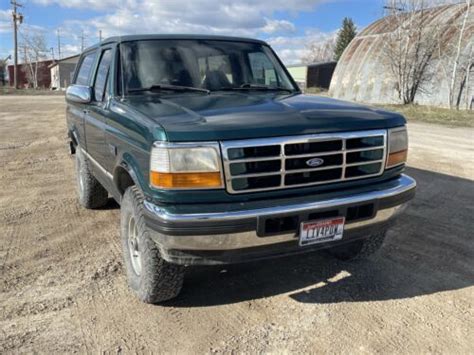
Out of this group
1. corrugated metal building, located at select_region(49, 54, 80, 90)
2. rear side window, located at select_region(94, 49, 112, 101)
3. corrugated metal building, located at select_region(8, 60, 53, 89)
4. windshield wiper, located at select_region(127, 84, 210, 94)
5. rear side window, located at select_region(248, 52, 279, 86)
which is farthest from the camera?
corrugated metal building, located at select_region(8, 60, 53, 89)

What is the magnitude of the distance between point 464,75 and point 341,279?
59.2 feet

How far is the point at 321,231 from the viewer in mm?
2830

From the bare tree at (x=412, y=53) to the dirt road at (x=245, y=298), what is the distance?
1742cm

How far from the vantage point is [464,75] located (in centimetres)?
1850

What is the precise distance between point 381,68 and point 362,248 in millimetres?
20829

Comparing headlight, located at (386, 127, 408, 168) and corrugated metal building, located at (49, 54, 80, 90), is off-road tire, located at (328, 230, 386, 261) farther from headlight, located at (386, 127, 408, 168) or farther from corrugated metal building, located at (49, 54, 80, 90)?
corrugated metal building, located at (49, 54, 80, 90)

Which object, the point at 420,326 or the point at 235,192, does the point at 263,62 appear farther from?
the point at 420,326

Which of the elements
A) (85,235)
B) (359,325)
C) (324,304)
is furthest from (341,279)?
(85,235)

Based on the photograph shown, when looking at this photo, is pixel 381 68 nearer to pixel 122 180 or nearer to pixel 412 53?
pixel 412 53

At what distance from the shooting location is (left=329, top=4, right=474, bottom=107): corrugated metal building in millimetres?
19844

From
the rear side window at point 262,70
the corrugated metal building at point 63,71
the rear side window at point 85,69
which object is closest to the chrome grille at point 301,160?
the rear side window at point 262,70

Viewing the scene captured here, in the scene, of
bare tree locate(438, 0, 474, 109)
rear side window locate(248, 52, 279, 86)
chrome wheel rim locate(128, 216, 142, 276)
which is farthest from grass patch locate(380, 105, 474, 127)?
chrome wheel rim locate(128, 216, 142, 276)

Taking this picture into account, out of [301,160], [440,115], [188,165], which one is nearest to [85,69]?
[188,165]

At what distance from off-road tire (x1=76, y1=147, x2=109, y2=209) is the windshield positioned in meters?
1.65
